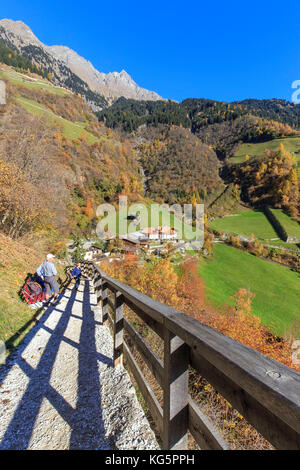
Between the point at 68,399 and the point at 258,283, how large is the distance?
45.2 meters

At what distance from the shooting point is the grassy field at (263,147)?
112938mm

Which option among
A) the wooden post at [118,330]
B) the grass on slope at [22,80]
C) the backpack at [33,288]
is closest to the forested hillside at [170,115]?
the grass on slope at [22,80]

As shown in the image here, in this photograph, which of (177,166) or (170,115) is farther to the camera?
(170,115)

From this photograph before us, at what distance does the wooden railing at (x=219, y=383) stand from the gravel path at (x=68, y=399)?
2.31 ft

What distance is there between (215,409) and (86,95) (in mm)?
217996

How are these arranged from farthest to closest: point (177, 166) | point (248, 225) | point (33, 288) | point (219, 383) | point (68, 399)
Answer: point (177, 166), point (248, 225), point (33, 288), point (68, 399), point (219, 383)

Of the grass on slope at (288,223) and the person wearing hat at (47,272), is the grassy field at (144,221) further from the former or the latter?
the person wearing hat at (47,272)

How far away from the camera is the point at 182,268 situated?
4350cm

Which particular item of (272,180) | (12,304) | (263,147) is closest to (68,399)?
(12,304)

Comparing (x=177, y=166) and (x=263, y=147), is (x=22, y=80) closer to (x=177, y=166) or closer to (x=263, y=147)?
(x=177, y=166)

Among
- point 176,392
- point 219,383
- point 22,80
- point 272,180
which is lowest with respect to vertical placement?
point 176,392

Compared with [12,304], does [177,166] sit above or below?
above

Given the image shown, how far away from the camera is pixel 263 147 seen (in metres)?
128
